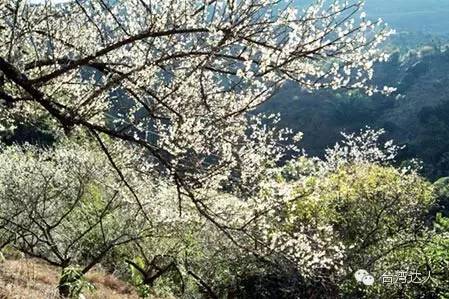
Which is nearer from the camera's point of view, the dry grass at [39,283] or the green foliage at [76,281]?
the green foliage at [76,281]

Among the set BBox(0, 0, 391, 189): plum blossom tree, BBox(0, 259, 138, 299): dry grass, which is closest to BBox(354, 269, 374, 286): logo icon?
BBox(0, 259, 138, 299): dry grass

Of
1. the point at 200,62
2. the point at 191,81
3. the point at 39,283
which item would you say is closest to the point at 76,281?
the point at 191,81

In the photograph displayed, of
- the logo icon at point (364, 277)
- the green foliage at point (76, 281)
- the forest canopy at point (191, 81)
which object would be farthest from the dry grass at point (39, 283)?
the logo icon at point (364, 277)

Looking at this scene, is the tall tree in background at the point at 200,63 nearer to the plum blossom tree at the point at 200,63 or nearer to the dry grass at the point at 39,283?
the plum blossom tree at the point at 200,63

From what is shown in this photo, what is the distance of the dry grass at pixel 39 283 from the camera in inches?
408

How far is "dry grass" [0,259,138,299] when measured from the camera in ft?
34.0

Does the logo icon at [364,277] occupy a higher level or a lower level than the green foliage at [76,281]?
higher

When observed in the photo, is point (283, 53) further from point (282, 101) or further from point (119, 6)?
point (282, 101)

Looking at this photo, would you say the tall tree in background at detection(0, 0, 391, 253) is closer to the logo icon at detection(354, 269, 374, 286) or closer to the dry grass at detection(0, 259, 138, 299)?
the dry grass at detection(0, 259, 138, 299)

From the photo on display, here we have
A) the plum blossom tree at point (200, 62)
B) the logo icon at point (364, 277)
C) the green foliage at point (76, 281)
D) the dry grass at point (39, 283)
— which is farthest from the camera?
the logo icon at point (364, 277)

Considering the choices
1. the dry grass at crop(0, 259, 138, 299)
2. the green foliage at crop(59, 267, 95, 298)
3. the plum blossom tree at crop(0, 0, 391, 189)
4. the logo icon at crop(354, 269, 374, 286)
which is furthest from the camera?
the logo icon at crop(354, 269, 374, 286)

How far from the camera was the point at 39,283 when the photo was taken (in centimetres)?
1427

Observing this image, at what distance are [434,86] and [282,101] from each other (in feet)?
90.3

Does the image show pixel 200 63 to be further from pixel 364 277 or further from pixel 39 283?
pixel 39 283
